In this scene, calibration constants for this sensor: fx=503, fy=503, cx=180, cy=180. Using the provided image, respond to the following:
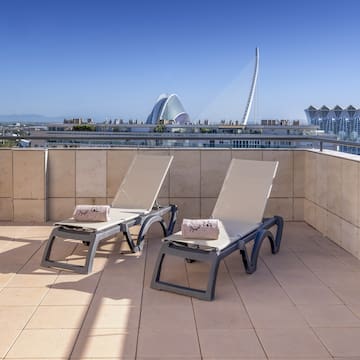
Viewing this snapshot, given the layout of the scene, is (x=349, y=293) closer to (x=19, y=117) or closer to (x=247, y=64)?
(x=19, y=117)

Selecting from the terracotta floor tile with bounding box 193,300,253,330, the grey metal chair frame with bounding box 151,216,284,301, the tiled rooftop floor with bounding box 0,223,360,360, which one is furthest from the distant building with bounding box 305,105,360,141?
the terracotta floor tile with bounding box 193,300,253,330

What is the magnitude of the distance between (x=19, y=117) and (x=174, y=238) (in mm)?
3634

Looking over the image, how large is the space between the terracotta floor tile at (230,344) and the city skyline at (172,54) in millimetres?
9488

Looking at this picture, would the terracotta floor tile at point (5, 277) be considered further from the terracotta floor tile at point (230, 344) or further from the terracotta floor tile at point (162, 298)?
the terracotta floor tile at point (230, 344)

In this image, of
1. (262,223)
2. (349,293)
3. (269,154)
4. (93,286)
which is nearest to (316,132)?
(269,154)

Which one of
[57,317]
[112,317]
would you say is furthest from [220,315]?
[57,317]

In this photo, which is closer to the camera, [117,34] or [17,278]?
[17,278]

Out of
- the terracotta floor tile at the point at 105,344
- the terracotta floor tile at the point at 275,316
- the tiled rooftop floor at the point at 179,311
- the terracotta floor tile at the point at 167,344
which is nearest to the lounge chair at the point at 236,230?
the tiled rooftop floor at the point at 179,311

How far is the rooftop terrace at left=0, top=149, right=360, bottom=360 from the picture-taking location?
273 cm

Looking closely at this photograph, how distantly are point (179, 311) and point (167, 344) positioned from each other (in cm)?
51

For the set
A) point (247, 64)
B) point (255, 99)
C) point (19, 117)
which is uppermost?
point (247, 64)

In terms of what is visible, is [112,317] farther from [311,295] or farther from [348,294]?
[348,294]

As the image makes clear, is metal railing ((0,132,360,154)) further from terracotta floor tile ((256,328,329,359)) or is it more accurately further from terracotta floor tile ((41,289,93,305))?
terracotta floor tile ((256,328,329,359))

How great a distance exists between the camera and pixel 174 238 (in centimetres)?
384
